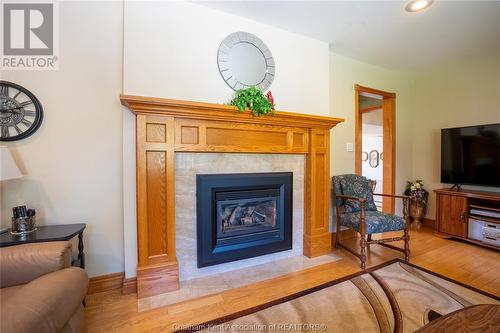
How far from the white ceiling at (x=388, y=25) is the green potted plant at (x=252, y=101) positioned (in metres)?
0.80

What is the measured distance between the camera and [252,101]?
196 cm

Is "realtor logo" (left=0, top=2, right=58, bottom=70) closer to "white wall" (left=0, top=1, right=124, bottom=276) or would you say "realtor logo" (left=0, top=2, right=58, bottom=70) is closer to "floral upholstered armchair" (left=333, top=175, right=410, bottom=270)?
"white wall" (left=0, top=1, right=124, bottom=276)

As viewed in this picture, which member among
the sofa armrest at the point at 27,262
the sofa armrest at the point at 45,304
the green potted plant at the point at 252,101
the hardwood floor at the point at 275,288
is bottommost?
the hardwood floor at the point at 275,288

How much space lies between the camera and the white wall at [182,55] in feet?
5.92

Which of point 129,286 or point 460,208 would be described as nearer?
point 129,286

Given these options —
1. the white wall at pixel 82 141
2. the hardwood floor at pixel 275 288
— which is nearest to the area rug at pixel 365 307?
the hardwood floor at pixel 275 288

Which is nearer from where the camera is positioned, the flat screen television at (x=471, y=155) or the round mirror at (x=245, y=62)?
the round mirror at (x=245, y=62)

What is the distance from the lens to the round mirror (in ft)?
6.97

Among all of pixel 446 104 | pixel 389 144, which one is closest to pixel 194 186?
pixel 389 144

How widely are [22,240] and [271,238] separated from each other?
1.92 meters

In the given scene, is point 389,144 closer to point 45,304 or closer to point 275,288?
point 275,288

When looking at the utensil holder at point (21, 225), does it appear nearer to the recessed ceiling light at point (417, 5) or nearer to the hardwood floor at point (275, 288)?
the hardwood floor at point (275, 288)

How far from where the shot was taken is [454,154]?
3119mm

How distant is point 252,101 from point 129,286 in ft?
6.10
